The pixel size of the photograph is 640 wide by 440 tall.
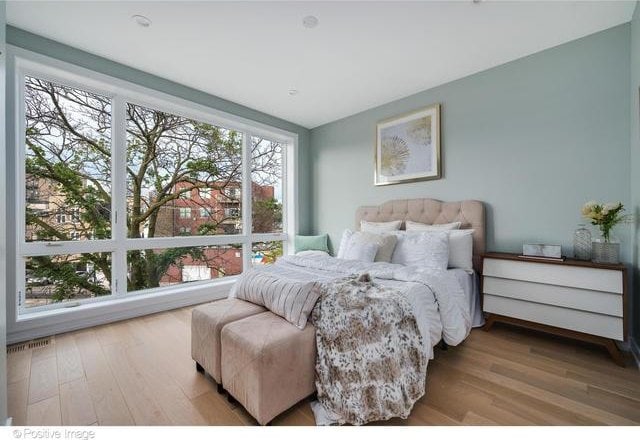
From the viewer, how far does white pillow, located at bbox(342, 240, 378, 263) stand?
2654 millimetres

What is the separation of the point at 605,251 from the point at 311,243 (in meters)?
3.19

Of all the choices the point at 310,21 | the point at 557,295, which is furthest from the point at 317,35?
the point at 557,295

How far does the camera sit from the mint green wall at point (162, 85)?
7.54ft

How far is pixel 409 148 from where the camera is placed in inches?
133

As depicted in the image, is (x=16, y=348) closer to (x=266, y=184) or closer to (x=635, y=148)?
(x=266, y=184)

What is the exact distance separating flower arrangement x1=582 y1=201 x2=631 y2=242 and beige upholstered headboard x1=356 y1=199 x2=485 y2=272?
2.67 ft

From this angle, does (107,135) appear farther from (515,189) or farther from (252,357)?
(515,189)

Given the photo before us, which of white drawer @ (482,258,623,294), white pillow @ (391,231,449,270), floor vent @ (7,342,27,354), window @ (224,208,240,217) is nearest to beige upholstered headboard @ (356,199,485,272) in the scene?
white drawer @ (482,258,623,294)

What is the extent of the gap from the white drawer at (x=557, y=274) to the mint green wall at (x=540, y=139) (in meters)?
0.40

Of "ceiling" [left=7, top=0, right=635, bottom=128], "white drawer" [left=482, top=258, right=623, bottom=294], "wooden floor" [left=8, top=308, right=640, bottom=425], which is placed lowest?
"wooden floor" [left=8, top=308, right=640, bottom=425]

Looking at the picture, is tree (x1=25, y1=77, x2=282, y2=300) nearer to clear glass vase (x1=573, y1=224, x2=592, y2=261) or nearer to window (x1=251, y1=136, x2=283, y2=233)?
window (x1=251, y1=136, x2=283, y2=233)

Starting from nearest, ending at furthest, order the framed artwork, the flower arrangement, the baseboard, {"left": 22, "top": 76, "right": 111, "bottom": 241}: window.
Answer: the baseboard < the flower arrangement < {"left": 22, "top": 76, "right": 111, "bottom": 241}: window < the framed artwork

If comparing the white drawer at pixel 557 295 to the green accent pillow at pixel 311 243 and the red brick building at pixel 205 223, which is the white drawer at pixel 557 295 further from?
the red brick building at pixel 205 223

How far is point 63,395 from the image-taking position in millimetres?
1595
